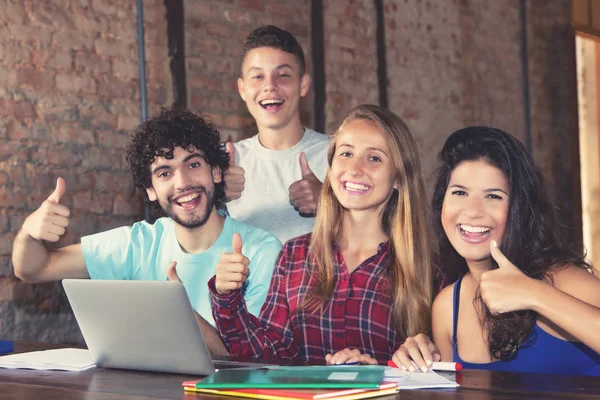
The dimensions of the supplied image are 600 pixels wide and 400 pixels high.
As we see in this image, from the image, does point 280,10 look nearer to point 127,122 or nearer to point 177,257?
point 127,122

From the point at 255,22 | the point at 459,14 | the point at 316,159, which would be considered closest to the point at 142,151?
the point at 316,159

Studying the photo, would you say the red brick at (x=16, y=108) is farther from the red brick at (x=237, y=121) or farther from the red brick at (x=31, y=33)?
the red brick at (x=237, y=121)

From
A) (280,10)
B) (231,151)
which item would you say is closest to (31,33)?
(231,151)

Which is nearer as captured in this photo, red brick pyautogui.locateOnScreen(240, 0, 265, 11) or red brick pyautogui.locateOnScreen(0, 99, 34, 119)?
red brick pyautogui.locateOnScreen(0, 99, 34, 119)

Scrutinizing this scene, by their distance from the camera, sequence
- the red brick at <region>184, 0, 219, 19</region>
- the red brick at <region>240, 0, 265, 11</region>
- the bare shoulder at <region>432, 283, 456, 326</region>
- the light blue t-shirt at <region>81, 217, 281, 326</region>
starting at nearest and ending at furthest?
1. the bare shoulder at <region>432, 283, 456, 326</region>
2. the light blue t-shirt at <region>81, 217, 281, 326</region>
3. the red brick at <region>184, 0, 219, 19</region>
4. the red brick at <region>240, 0, 265, 11</region>

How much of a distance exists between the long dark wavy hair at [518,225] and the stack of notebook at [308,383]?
38 centimetres

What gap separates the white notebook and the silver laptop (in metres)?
0.06

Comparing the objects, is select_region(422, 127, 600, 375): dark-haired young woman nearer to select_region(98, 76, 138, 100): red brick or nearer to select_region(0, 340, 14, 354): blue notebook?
select_region(0, 340, 14, 354): blue notebook

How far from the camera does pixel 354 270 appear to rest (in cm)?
241

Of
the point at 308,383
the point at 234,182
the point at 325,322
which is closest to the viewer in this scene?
the point at 308,383

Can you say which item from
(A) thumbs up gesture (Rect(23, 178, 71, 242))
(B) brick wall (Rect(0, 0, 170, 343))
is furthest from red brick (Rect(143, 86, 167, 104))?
(A) thumbs up gesture (Rect(23, 178, 71, 242))

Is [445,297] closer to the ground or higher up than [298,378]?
higher up

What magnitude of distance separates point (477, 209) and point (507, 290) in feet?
1.19

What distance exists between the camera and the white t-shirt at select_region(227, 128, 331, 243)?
10.9 feet
